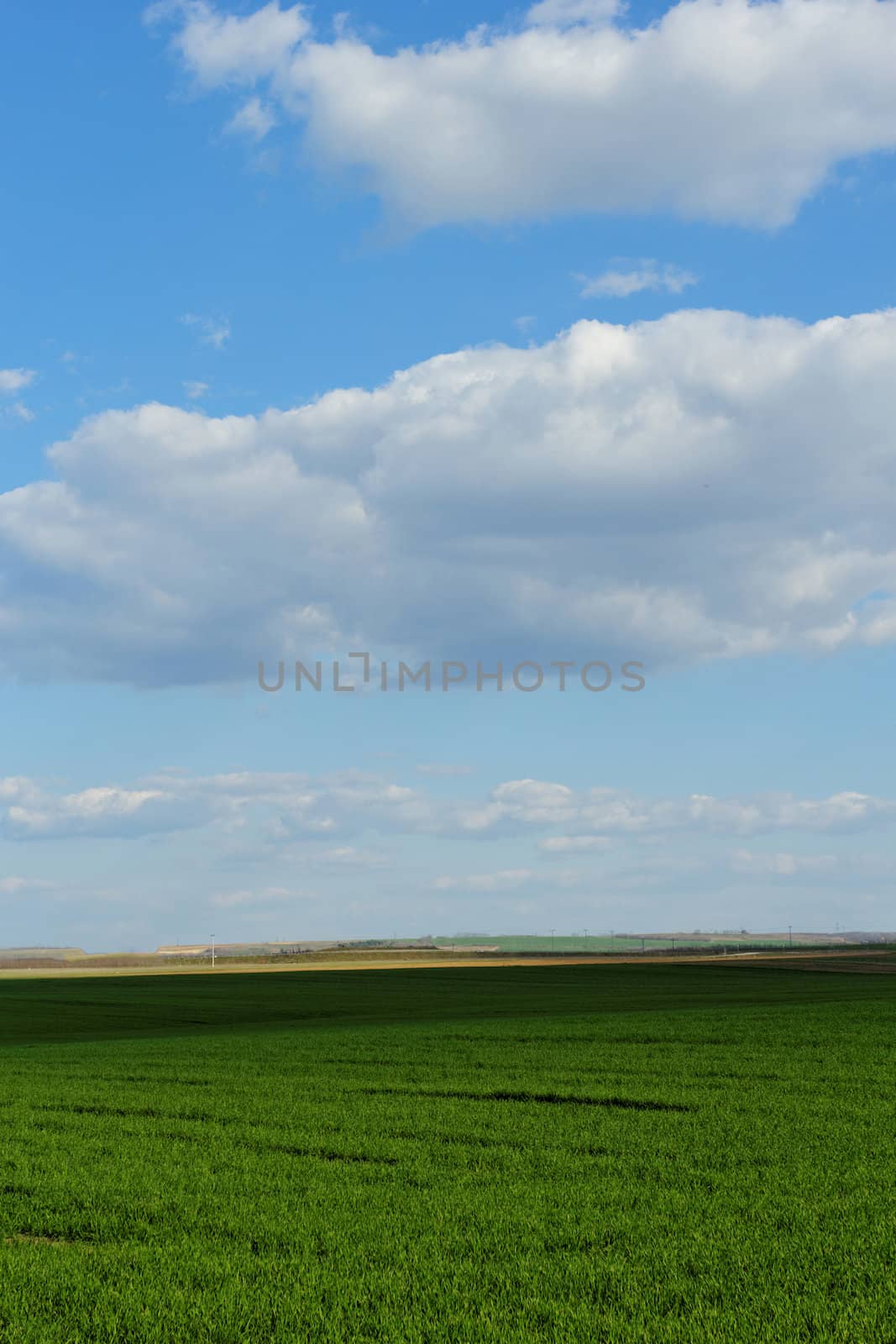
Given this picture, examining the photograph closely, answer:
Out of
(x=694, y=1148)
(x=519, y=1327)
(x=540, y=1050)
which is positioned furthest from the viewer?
(x=540, y=1050)

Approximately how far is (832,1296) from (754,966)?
120949mm

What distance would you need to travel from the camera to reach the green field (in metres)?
→ 11.0

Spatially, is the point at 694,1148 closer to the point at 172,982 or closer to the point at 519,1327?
the point at 519,1327

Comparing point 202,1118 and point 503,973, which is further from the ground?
point 202,1118

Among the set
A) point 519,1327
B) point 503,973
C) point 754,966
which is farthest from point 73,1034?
point 754,966

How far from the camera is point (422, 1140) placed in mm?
20016

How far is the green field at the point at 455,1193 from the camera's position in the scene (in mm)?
11008

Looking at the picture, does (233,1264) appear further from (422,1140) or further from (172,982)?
(172,982)

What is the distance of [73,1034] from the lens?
5347 cm

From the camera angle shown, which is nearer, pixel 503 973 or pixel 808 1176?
pixel 808 1176

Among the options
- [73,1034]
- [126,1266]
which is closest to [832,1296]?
[126,1266]

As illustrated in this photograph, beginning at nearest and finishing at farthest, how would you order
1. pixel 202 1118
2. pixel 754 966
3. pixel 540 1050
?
1. pixel 202 1118
2. pixel 540 1050
3. pixel 754 966

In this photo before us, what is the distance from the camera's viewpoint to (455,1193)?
15.8 m

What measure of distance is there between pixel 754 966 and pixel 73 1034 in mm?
89424
